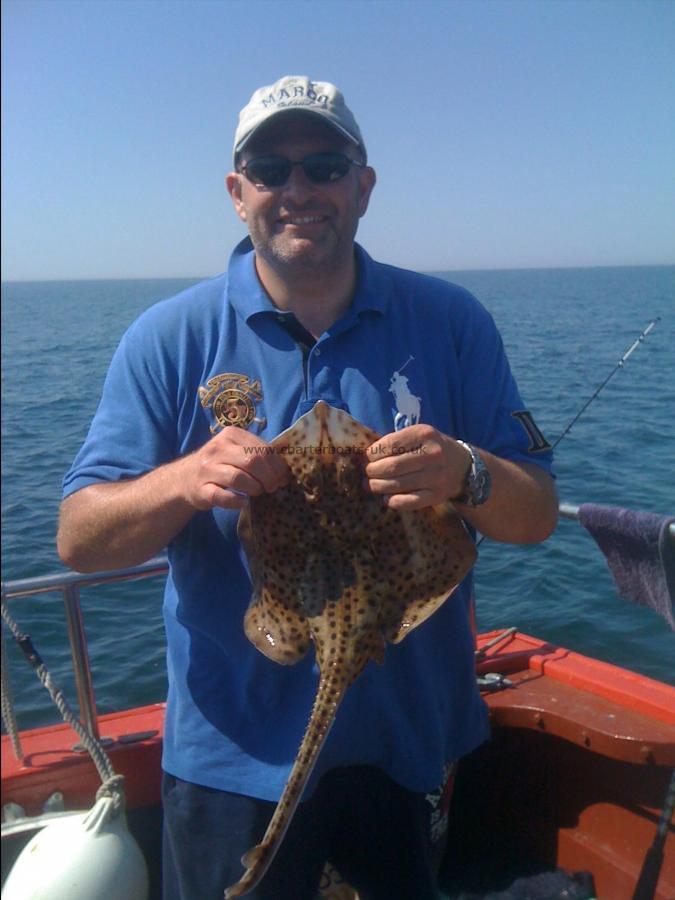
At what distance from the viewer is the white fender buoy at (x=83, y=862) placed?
9.87 feet

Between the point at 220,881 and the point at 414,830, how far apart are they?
2.33 ft

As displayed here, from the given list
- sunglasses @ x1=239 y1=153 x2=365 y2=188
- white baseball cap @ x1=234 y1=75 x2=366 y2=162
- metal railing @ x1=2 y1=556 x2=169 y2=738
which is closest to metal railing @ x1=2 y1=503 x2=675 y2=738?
metal railing @ x1=2 y1=556 x2=169 y2=738

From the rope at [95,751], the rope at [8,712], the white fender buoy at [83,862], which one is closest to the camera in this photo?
the white fender buoy at [83,862]

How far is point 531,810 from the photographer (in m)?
4.14

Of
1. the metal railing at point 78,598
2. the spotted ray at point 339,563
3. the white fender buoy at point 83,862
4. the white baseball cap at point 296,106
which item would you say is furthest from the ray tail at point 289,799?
the white baseball cap at point 296,106

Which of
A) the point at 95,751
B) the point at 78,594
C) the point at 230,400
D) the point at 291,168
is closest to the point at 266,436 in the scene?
the point at 230,400

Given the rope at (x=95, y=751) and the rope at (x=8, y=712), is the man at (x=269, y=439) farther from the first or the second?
the rope at (x=8, y=712)

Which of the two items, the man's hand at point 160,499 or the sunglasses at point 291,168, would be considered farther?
the sunglasses at point 291,168

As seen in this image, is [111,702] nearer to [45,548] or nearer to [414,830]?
[45,548]

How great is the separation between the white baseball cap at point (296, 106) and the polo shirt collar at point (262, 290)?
41 centimetres

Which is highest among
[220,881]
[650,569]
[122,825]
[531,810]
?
[650,569]

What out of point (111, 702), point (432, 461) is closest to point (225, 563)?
point (432, 461)

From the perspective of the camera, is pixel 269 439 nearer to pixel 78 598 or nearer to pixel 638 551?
pixel 78 598

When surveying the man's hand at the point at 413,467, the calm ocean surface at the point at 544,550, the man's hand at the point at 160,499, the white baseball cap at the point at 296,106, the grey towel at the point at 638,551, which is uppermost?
the white baseball cap at the point at 296,106
